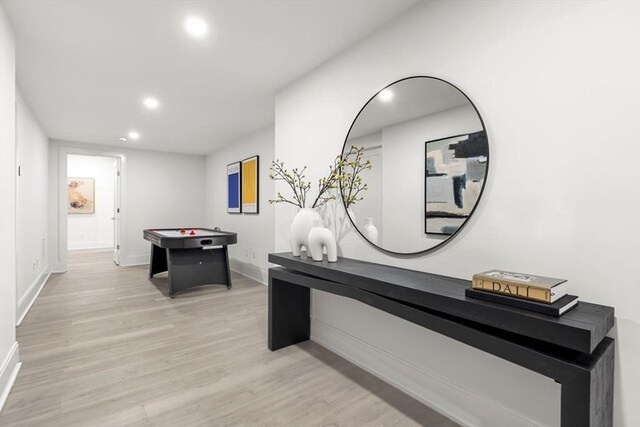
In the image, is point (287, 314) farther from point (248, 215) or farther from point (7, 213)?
point (248, 215)

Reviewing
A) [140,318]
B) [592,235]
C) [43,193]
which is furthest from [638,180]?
[43,193]

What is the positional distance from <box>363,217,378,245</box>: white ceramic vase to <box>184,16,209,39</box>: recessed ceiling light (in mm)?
1698

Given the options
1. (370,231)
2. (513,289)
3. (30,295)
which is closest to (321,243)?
(370,231)

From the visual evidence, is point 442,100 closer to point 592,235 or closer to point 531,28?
point 531,28

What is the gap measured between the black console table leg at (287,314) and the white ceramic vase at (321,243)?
509 millimetres

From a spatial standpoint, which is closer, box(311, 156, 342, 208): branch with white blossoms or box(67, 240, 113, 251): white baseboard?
box(311, 156, 342, 208): branch with white blossoms

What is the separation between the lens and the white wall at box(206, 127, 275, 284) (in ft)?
15.2

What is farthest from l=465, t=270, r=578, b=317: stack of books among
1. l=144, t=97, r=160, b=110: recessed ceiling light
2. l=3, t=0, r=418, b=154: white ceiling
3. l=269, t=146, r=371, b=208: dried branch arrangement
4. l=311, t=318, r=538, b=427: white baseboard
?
l=144, t=97, r=160, b=110: recessed ceiling light

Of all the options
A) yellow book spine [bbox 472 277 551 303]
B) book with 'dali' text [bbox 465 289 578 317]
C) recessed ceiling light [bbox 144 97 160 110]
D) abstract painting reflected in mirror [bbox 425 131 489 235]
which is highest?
recessed ceiling light [bbox 144 97 160 110]

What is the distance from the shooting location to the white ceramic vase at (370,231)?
2.06 metres

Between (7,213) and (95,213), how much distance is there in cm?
770

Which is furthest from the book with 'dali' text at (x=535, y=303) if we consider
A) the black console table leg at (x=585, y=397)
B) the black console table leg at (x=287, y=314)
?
the black console table leg at (x=287, y=314)

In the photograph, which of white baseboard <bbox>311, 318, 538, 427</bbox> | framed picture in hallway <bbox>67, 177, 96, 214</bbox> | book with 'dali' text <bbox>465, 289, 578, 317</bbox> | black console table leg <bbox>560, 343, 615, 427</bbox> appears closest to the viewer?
black console table leg <bbox>560, 343, 615, 427</bbox>

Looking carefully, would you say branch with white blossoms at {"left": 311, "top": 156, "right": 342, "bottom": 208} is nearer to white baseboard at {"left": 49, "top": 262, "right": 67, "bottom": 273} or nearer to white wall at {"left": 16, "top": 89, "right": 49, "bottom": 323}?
white wall at {"left": 16, "top": 89, "right": 49, "bottom": 323}
